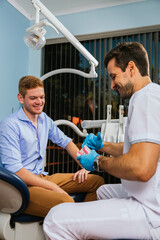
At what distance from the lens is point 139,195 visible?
106cm

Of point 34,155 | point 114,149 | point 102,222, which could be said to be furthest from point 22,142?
point 102,222

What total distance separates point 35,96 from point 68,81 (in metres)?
1.62

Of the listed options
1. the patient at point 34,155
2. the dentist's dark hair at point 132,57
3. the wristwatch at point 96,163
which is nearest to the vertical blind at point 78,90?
the patient at point 34,155

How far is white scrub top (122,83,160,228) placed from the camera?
0.98 metres

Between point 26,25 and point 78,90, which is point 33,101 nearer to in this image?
point 78,90

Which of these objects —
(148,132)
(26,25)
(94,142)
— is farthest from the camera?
(26,25)

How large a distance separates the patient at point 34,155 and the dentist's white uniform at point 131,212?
48 cm

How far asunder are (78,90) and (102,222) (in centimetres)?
256

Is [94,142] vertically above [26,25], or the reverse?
[26,25]

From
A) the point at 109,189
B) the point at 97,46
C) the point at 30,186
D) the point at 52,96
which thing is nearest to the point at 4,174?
the point at 30,186

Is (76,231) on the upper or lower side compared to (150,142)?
lower

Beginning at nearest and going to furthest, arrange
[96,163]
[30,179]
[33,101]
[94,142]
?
1. [96,163]
2. [94,142]
3. [30,179]
4. [33,101]

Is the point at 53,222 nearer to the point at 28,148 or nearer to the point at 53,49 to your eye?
the point at 28,148

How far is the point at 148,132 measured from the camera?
3.18 ft
